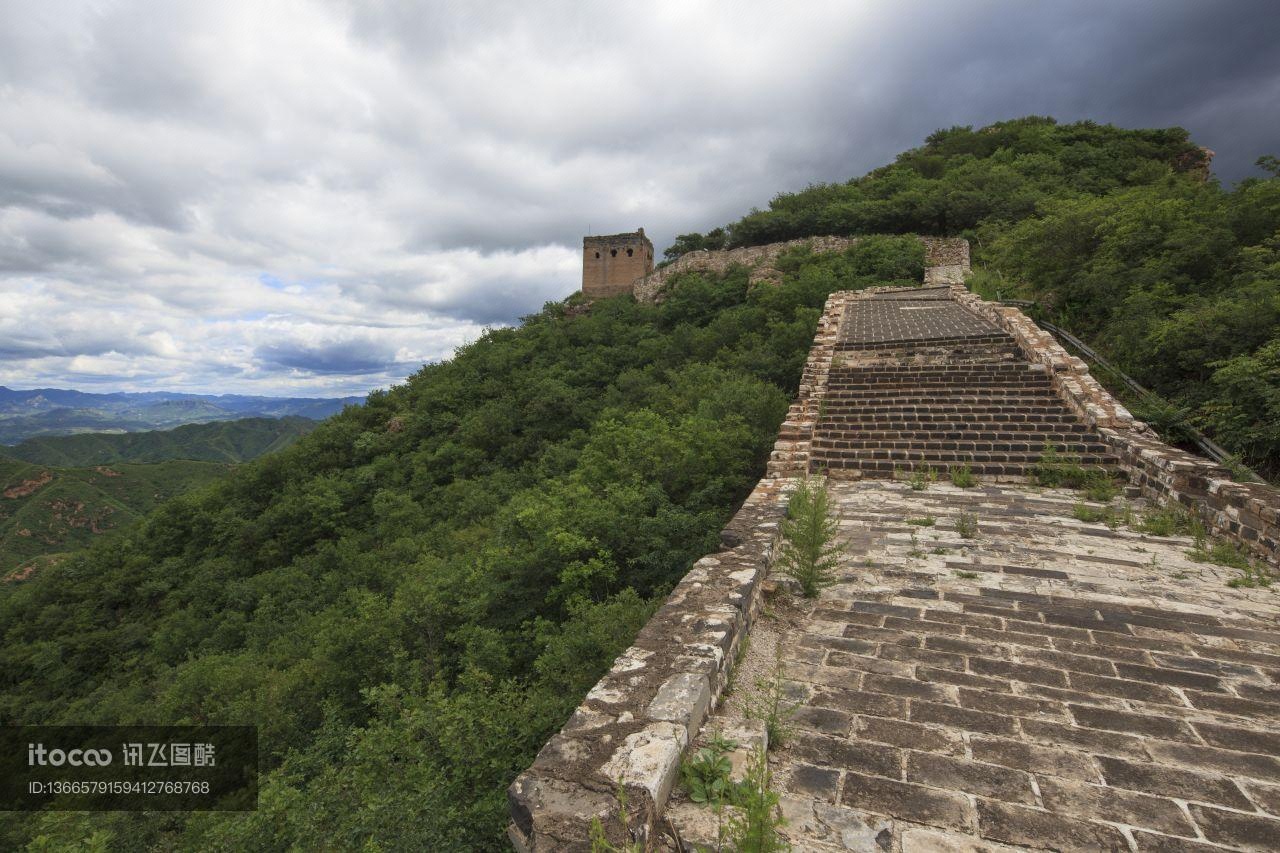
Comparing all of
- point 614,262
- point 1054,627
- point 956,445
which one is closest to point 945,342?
point 956,445

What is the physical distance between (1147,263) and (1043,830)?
12440mm

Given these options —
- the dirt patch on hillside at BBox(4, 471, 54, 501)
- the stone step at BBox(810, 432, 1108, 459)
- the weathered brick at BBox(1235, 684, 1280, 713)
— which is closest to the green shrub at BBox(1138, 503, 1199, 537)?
the stone step at BBox(810, 432, 1108, 459)

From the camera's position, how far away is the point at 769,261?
24.2 m

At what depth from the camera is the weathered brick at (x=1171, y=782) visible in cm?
198

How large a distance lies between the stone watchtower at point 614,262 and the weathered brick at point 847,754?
2985cm

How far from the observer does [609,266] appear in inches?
A: 1230

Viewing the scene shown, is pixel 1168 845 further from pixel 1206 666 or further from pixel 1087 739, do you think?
pixel 1206 666

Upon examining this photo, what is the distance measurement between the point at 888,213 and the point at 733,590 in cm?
2537

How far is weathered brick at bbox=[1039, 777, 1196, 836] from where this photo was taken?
1860 mm

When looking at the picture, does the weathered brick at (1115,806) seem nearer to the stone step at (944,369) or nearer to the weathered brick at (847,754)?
the weathered brick at (847,754)

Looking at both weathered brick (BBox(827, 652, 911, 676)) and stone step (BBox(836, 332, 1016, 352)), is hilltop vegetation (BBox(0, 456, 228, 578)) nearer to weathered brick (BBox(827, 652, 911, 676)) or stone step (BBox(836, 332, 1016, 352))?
stone step (BBox(836, 332, 1016, 352))

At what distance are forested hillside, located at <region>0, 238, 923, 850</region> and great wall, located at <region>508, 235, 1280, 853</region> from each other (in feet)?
6.34

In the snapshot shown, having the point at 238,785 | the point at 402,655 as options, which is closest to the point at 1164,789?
the point at 402,655

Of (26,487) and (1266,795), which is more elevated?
(1266,795)
